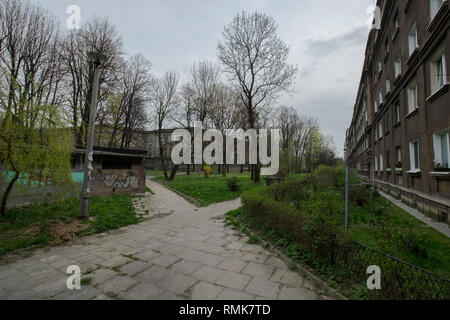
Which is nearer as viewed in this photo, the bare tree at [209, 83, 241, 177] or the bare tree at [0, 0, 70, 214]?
the bare tree at [0, 0, 70, 214]

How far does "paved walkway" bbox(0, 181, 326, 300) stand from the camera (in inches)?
109

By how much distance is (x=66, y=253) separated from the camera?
4.25 metres

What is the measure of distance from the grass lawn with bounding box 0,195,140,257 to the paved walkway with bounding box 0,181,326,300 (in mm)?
536

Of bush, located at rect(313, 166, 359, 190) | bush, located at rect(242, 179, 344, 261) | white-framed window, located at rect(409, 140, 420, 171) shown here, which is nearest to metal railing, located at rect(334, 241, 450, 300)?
bush, located at rect(242, 179, 344, 261)

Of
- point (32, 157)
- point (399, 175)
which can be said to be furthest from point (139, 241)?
point (399, 175)

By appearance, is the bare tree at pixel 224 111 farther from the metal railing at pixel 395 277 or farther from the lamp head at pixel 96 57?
the metal railing at pixel 395 277

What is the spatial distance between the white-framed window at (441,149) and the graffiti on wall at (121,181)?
1592cm

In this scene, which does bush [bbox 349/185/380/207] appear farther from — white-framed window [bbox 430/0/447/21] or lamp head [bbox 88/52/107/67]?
lamp head [bbox 88/52/107/67]

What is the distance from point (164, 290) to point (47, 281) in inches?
77.0

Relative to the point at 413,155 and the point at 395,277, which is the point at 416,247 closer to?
the point at 395,277

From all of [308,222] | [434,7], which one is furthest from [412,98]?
[308,222]

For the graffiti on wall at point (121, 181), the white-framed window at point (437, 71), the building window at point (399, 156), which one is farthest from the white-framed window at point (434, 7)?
the graffiti on wall at point (121, 181)

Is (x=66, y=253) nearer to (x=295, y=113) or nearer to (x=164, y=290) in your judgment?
(x=164, y=290)
